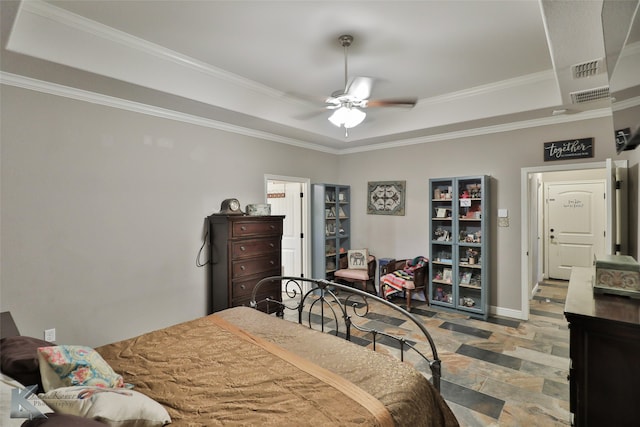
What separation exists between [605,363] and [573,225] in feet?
20.1

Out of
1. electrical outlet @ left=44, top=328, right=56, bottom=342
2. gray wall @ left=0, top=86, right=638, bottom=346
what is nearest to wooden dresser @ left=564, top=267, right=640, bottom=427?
gray wall @ left=0, top=86, right=638, bottom=346

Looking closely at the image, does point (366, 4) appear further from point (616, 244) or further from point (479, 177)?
point (616, 244)

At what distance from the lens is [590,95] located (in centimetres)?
319

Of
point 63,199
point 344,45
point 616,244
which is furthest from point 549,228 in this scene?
point 63,199

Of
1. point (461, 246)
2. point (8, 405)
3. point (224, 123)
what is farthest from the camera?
point (461, 246)

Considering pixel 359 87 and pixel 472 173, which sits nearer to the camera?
pixel 359 87

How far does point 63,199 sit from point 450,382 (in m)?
3.87

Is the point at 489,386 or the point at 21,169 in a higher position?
the point at 21,169

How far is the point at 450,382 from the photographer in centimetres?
275

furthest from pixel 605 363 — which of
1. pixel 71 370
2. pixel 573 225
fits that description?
pixel 573 225

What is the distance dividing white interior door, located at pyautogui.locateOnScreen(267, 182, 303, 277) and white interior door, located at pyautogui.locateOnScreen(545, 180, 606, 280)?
5.24 m

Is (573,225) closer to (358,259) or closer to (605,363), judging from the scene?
(358,259)

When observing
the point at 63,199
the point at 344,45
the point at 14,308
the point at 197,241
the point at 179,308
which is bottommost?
the point at 179,308

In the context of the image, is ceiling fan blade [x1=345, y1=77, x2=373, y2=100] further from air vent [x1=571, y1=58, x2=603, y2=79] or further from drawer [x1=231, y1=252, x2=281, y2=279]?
drawer [x1=231, y1=252, x2=281, y2=279]
